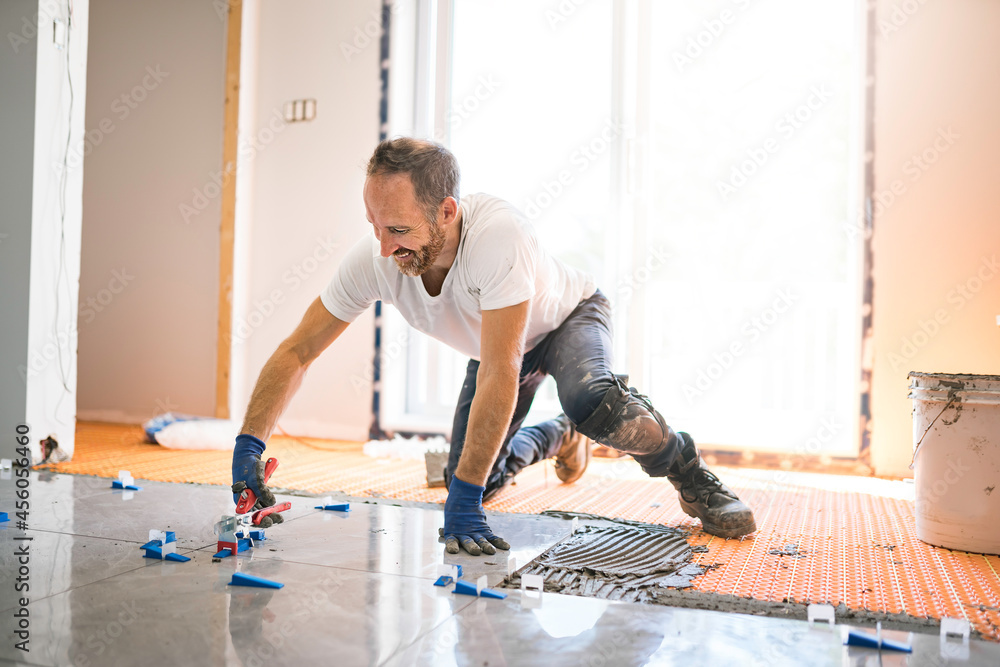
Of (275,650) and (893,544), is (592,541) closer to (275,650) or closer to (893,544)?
(893,544)

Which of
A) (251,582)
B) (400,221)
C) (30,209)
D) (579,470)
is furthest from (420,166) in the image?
(30,209)

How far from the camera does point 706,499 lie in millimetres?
1847

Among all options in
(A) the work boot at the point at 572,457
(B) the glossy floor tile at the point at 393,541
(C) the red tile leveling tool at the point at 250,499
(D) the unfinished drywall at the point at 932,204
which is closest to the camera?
(B) the glossy floor tile at the point at 393,541

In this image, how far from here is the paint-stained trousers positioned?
180 cm

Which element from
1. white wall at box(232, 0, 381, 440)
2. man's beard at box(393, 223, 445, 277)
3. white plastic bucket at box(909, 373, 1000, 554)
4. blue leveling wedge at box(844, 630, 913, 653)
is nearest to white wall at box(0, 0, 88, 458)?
white wall at box(232, 0, 381, 440)

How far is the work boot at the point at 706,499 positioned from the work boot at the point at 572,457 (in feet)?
1.98

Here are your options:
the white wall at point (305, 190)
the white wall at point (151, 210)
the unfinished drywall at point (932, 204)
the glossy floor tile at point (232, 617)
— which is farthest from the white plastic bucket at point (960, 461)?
the white wall at point (151, 210)

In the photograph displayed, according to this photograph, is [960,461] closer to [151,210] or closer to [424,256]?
[424,256]

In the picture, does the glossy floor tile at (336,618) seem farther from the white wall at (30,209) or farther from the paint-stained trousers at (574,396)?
the white wall at (30,209)

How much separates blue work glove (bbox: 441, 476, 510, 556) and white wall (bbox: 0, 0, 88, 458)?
181 centimetres

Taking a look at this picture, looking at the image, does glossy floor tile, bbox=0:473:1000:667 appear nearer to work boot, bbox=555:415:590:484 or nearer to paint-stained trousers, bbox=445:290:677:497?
paint-stained trousers, bbox=445:290:677:497

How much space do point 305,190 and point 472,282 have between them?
2.28 meters

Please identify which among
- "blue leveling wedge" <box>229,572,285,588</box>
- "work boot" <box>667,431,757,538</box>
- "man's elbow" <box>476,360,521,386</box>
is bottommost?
"blue leveling wedge" <box>229,572,285,588</box>

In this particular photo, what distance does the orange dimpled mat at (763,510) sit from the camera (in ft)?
4.54
